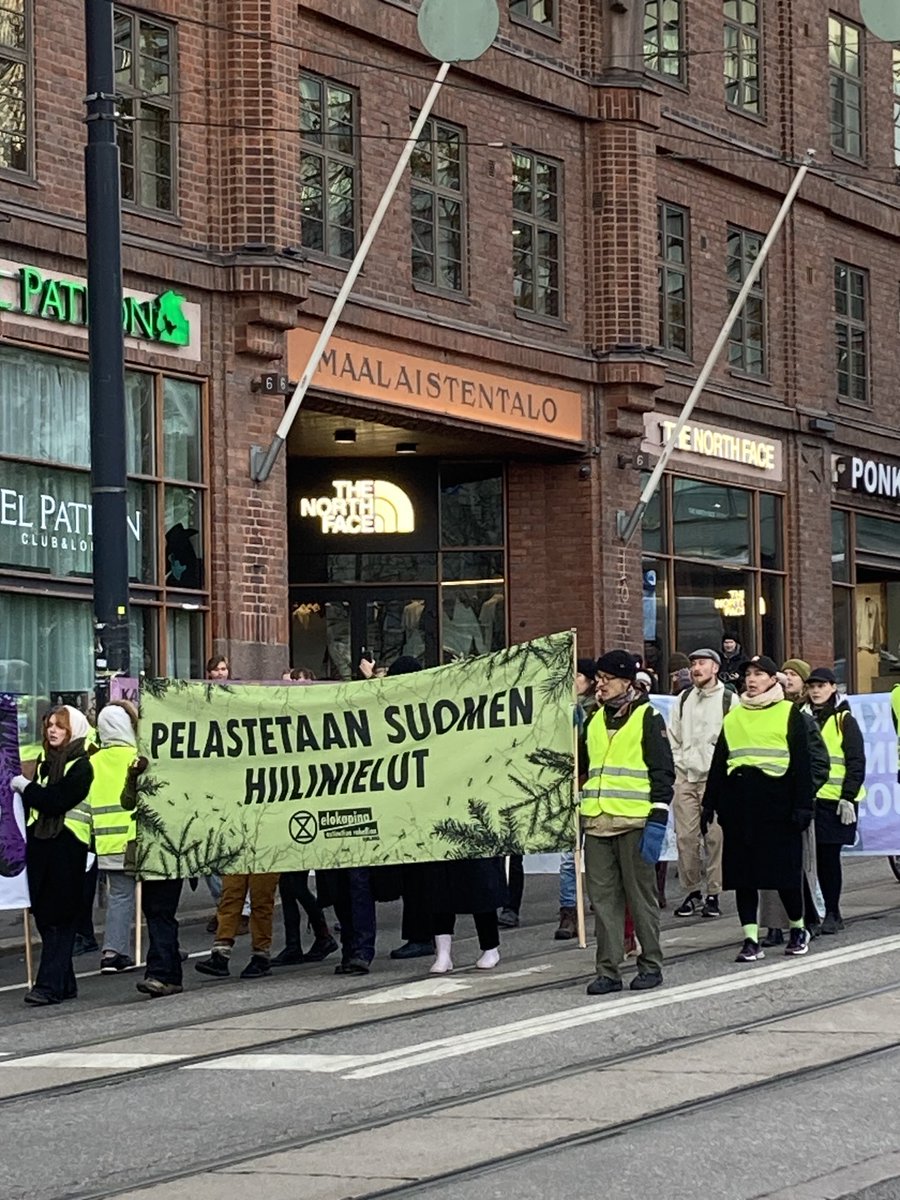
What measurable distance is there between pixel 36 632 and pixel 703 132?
12814mm

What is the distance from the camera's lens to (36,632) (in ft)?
69.5

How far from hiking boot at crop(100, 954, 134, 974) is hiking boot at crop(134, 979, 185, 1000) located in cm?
132

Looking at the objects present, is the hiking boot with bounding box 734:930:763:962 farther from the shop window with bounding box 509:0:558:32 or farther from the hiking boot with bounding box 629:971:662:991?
the shop window with bounding box 509:0:558:32

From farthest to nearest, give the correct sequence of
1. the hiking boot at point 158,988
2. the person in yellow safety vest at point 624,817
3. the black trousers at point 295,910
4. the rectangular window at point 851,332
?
the rectangular window at point 851,332, the black trousers at point 295,910, the hiking boot at point 158,988, the person in yellow safety vest at point 624,817

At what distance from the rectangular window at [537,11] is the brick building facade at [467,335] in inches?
3.1

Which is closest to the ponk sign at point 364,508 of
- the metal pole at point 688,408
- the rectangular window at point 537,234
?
the metal pole at point 688,408

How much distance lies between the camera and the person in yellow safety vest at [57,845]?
1386 cm

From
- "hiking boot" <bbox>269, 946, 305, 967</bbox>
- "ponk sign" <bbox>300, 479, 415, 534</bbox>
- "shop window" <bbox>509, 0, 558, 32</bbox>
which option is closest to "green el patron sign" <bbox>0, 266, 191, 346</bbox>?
"ponk sign" <bbox>300, 479, 415, 534</bbox>

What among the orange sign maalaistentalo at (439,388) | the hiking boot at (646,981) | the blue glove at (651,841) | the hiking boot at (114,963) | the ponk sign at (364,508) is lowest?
the hiking boot at (114,963)

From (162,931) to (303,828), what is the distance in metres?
1.14

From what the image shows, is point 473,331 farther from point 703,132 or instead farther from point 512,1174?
point 512,1174

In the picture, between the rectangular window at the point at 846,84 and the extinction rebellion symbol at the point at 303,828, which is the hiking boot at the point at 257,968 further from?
the rectangular window at the point at 846,84

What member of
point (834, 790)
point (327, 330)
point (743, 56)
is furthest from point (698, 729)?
point (743, 56)

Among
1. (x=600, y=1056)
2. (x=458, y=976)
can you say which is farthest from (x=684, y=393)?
(x=600, y=1056)
